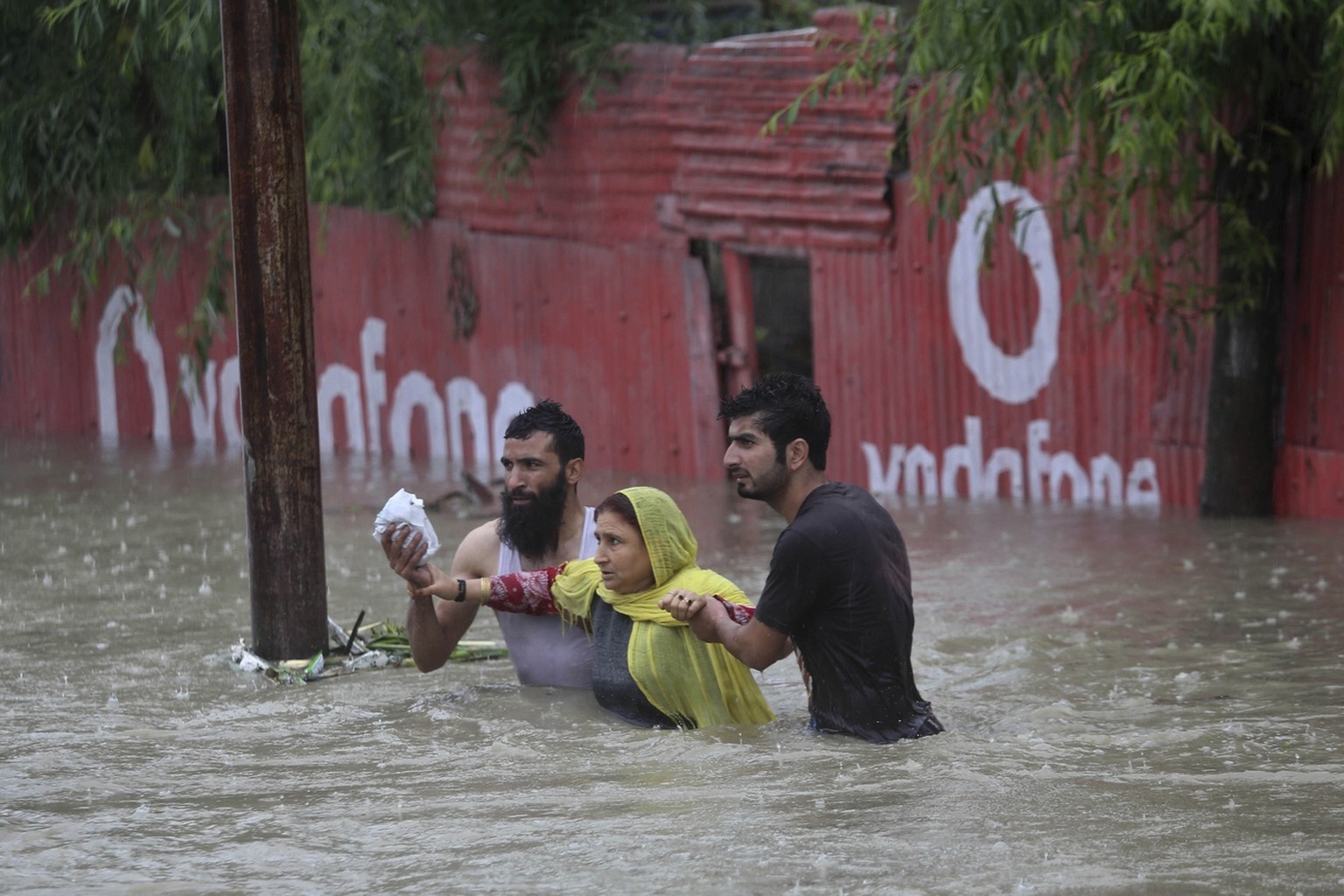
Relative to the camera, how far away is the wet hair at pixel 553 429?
6367 millimetres

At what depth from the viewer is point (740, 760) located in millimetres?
5547

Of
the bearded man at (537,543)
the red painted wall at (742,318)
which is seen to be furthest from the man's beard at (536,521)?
the red painted wall at (742,318)

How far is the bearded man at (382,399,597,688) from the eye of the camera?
627cm

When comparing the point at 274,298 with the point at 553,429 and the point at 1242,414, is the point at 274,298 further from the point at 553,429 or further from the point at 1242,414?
the point at 1242,414

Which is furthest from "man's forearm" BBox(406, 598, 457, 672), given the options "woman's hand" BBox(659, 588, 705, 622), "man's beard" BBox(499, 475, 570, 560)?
"woman's hand" BBox(659, 588, 705, 622)

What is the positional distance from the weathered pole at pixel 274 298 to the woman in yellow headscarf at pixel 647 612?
1.35 meters

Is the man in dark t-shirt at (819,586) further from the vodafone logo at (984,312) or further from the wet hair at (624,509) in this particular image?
the vodafone logo at (984,312)

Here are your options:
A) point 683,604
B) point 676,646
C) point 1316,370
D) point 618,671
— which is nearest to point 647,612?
point 676,646

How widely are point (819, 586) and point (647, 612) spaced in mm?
690

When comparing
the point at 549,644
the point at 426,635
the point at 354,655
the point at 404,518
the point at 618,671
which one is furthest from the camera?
the point at 354,655

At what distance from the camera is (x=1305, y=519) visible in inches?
418

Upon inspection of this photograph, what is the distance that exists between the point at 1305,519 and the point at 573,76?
694 centimetres

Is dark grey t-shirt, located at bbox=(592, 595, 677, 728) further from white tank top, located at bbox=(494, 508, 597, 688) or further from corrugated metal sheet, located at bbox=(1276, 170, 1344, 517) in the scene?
corrugated metal sheet, located at bbox=(1276, 170, 1344, 517)

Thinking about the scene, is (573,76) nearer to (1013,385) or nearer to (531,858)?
(1013,385)
